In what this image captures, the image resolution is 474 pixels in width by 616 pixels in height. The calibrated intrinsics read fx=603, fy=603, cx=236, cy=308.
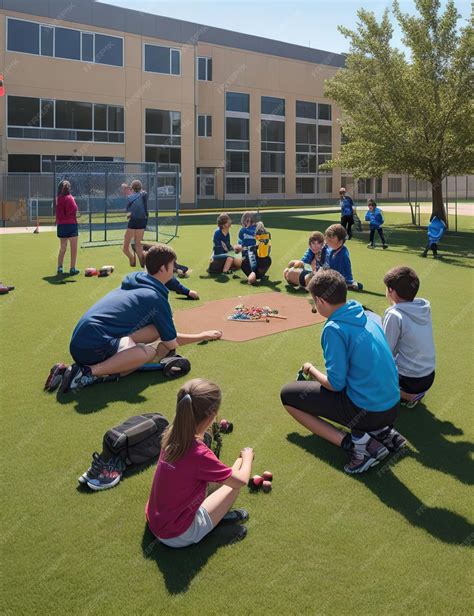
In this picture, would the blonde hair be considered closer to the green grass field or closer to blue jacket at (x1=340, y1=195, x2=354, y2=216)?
the green grass field

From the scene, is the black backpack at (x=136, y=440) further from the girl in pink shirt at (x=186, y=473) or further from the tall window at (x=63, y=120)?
the tall window at (x=63, y=120)

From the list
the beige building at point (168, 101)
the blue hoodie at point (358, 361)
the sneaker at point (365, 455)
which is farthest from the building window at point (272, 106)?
the sneaker at point (365, 455)

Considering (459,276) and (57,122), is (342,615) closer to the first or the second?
(459,276)

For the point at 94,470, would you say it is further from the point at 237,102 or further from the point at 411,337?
the point at 237,102

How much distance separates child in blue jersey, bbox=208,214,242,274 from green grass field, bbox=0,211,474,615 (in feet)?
20.0

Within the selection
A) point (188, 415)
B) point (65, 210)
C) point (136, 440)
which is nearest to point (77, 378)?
point (136, 440)

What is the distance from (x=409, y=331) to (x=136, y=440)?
8.73ft

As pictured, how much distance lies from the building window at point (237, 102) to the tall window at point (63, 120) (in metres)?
13.4

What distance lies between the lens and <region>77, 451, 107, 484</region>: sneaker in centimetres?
442

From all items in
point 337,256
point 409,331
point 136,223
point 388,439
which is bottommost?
point 388,439

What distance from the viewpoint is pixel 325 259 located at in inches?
428

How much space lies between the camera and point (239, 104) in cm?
5128

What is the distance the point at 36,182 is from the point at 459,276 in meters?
24.6

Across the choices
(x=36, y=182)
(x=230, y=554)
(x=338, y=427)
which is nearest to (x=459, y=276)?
(x=338, y=427)
